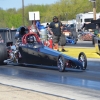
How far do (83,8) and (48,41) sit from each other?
232 feet

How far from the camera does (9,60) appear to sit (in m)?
17.0

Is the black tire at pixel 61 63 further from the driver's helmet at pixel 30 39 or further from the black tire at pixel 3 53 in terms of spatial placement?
the black tire at pixel 3 53

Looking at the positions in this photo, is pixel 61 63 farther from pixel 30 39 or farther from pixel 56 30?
pixel 56 30

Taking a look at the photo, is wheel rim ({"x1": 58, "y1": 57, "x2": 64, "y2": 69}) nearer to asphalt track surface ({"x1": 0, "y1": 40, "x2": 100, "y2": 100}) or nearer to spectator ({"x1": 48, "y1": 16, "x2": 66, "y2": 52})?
asphalt track surface ({"x1": 0, "y1": 40, "x2": 100, "y2": 100})

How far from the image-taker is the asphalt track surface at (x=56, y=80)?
396 inches

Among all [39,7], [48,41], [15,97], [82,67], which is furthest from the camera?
[39,7]

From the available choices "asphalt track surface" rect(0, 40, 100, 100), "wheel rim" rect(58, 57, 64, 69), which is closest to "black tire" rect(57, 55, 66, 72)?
"wheel rim" rect(58, 57, 64, 69)

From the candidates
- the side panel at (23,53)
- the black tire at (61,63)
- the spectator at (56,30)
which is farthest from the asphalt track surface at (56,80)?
the spectator at (56,30)

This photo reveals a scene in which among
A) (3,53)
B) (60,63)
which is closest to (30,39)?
(3,53)

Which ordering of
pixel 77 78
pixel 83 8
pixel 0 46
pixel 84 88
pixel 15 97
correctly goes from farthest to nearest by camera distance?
pixel 83 8 → pixel 0 46 → pixel 77 78 → pixel 84 88 → pixel 15 97

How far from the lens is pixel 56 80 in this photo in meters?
12.5

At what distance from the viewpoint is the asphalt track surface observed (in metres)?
10.1

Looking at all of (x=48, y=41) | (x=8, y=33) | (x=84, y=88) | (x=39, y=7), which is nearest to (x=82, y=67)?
(x=84, y=88)

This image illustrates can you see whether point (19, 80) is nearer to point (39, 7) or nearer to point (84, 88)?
point (84, 88)
